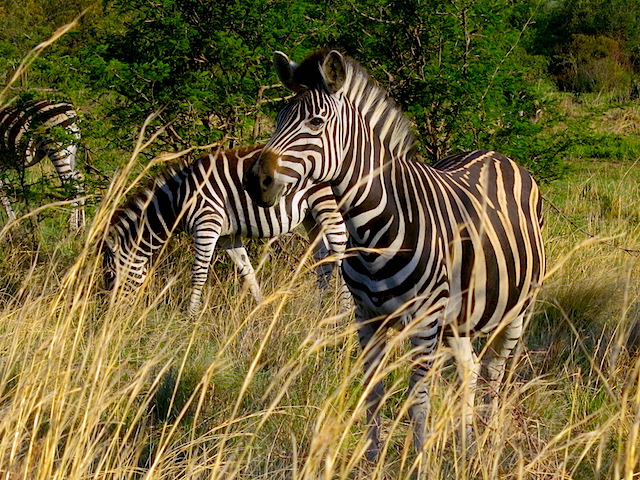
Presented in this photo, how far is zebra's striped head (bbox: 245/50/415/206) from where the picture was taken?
3.14 meters

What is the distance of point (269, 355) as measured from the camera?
15.1 feet

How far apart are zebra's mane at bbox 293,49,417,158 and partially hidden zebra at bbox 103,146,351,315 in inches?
96.8

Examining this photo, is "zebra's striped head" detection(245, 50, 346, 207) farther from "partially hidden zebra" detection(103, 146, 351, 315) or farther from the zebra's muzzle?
"partially hidden zebra" detection(103, 146, 351, 315)

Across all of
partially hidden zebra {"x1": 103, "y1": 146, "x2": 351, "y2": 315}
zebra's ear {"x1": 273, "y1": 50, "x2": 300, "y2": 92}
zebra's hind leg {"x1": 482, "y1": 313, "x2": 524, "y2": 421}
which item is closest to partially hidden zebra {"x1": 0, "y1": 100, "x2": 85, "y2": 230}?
partially hidden zebra {"x1": 103, "y1": 146, "x2": 351, "y2": 315}

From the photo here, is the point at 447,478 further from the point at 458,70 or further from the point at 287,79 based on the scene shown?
the point at 458,70

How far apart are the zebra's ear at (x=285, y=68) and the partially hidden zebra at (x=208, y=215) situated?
7.93 feet

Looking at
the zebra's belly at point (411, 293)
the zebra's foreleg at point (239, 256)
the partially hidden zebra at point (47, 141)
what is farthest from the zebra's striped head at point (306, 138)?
the zebra's foreleg at point (239, 256)

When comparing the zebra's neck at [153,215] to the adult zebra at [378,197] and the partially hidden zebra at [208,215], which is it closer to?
the partially hidden zebra at [208,215]

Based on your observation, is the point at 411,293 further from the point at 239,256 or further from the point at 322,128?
the point at 239,256

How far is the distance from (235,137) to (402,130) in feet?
10.1

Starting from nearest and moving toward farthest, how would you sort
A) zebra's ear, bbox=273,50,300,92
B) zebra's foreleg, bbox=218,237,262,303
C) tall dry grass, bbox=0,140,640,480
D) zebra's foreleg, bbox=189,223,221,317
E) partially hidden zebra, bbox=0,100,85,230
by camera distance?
tall dry grass, bbox=0,140,640,480
zebra's ear, bbox=273,50,300,92
zebra's foreleg, bbox=189,223,221,317
partially hidden zebra, bbox=0,100,85,230
zebra's foreleg, bbox=218,237,262,303

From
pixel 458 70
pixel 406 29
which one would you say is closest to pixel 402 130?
pixel 458 70

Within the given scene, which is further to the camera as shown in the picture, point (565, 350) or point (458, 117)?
point (458, 117)

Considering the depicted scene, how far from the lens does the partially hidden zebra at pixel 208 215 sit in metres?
6.01
